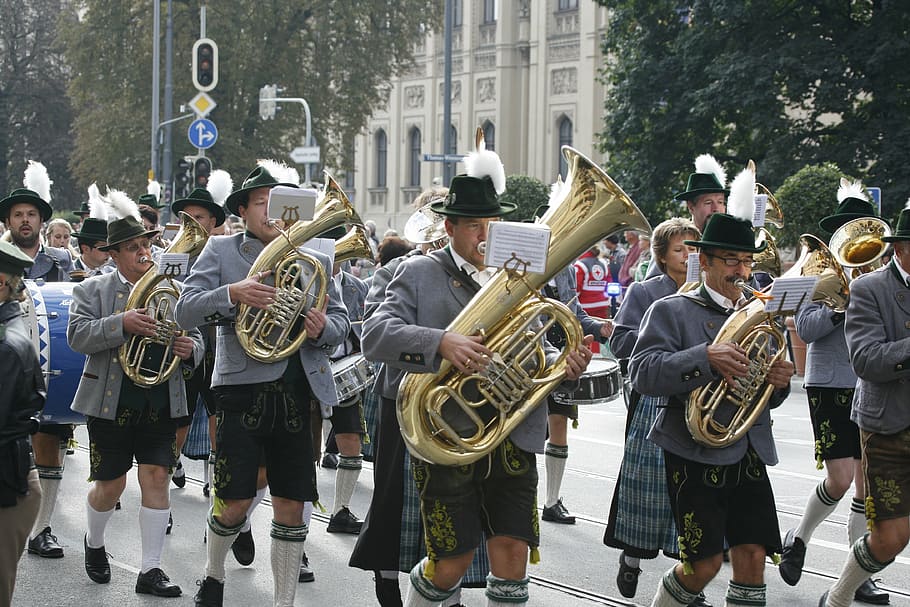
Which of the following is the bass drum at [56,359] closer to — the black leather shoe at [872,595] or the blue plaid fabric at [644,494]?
the blue plaid fabric at [644,494]

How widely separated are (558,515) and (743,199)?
393 centimetres

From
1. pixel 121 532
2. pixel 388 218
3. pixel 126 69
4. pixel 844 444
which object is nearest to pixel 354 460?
pixel 121 532

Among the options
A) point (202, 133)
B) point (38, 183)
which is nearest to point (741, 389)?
point (38, 183)

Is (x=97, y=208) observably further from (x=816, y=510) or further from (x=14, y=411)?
(x=816, y=510)

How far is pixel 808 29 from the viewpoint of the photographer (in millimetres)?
29281

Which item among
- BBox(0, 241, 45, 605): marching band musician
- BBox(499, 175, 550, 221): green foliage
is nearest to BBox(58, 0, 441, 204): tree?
BBox(499, 175, 550, 221): green foliage

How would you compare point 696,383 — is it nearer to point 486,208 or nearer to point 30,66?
point 486,208

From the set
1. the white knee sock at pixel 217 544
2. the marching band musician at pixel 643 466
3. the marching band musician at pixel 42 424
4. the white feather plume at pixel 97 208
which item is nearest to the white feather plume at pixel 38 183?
the marching band musician at pixel 42 424

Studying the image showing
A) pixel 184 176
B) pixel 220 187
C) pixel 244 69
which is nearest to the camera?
pixel 220 187

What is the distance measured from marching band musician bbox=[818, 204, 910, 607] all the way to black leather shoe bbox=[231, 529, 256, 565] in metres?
3.51

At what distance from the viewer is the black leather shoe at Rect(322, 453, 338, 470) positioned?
1177 cm

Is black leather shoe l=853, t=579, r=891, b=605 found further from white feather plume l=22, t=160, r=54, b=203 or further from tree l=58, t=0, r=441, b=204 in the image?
tree l=58, t=0, r=441, b=204

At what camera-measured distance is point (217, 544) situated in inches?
262

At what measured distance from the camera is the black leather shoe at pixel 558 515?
933cm
